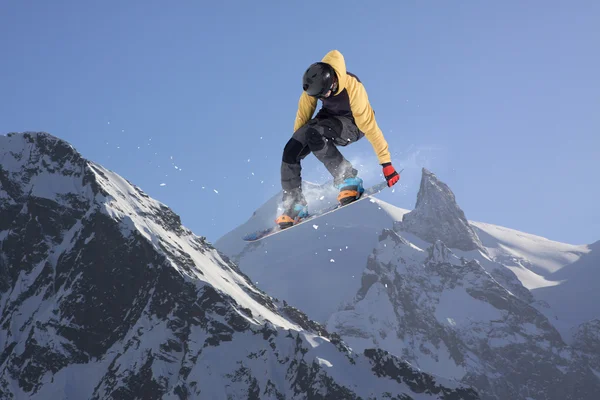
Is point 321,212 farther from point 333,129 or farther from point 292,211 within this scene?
point 333,129

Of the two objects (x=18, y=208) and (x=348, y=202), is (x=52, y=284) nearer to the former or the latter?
(x=18, y=208)

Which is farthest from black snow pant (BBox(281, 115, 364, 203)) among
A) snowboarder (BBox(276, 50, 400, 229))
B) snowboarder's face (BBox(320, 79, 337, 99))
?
snowboarder's face (BBox(320, 79, 337, 99))

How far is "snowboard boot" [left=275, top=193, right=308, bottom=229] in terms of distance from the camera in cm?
1711

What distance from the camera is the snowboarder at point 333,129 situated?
13.7 metres

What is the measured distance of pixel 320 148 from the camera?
15359mm

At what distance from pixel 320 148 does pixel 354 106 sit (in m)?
1.47

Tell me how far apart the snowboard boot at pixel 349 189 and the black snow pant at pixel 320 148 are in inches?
5.2

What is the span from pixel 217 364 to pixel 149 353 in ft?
56.3

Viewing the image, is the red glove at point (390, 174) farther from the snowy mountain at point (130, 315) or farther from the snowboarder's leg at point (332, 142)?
the snowy mountain at point (130, 315)

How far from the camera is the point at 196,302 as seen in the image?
13862cm

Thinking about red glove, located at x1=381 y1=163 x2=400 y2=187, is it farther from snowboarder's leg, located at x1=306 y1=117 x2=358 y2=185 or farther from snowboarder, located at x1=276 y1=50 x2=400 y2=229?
snowboarder's leg, located at x1=306 y1=117 x2=358 y2=185

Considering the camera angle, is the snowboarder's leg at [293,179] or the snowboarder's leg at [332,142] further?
the snowboarder's leg at [293,179]

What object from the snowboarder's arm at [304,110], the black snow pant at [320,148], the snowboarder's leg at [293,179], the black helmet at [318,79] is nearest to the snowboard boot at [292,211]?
the snowboarder's leg at [293,179]

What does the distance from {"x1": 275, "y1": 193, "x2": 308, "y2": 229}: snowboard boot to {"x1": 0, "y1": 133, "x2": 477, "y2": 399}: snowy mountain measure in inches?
4174
